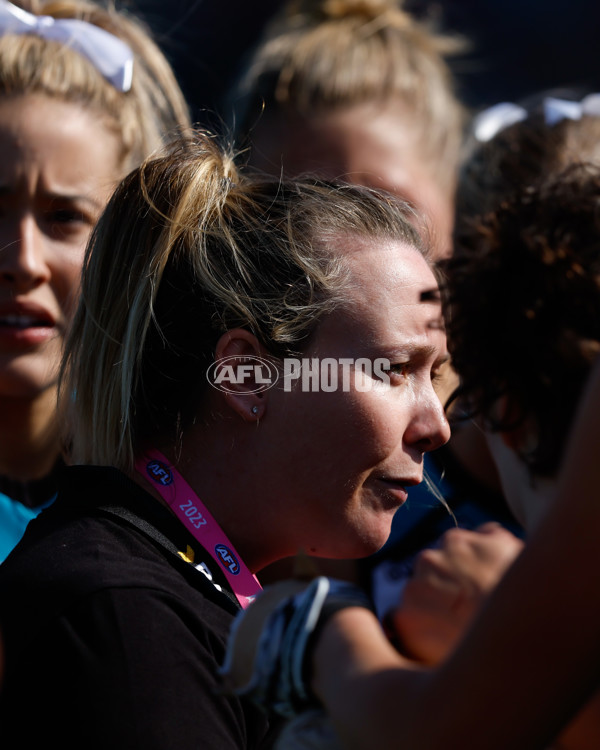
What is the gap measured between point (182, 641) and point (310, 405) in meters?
0.54

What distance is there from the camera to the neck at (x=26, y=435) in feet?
8.82

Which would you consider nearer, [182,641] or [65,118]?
[182,641]

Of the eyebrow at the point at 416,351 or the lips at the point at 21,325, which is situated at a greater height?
the eyebrow at the point at 416,351

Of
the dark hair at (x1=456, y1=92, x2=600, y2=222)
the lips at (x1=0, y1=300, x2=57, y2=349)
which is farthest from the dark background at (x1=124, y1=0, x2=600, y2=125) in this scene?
the lips at (x1=0, y1=300, x2=57, y2=349)

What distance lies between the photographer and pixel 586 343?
1.11 metres

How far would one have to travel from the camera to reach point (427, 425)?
181 cm

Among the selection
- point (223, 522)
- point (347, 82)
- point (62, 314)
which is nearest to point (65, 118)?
point (62, 314)

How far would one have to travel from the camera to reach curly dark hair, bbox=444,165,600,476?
113cm

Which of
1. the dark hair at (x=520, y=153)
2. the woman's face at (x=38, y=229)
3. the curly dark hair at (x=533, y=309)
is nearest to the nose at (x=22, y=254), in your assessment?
the woman's face at (x=38, y=229)

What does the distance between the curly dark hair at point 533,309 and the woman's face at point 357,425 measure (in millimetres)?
466

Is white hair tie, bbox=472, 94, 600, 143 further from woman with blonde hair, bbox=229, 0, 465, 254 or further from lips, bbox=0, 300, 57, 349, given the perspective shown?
lips, bbox=0, 300, 57, 349

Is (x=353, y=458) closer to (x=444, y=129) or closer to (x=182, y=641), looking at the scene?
Result: (x=182, y=641)

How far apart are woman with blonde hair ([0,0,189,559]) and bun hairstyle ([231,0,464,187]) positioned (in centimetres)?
69

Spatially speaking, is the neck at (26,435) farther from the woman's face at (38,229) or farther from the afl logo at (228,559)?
the afl logo at (228,559)
